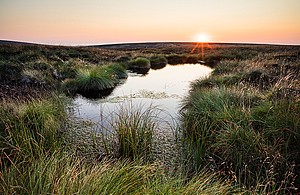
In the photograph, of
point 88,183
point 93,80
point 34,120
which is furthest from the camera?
point 93,80

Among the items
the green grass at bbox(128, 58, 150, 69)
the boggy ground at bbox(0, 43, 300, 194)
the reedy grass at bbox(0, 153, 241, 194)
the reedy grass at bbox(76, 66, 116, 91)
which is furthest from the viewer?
the green grass at bbox(128, 58, 150, 69)

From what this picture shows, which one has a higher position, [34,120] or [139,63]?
[139,63]

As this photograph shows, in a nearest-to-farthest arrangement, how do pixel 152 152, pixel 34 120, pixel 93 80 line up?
pixel 152 152
pixel 34 120
pixel 93 80

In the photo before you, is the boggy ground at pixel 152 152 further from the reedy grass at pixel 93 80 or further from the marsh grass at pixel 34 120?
the reedy grass at pixel 93 80

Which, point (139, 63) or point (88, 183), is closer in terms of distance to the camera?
point (88, 183)

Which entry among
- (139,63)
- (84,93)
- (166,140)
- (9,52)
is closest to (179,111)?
(166,140)

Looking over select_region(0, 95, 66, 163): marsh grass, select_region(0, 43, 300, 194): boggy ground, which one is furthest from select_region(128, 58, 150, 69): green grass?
select_region(0, 95, 66, 163): marsh grass

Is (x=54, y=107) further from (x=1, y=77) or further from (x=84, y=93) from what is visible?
(x=1, y=77)

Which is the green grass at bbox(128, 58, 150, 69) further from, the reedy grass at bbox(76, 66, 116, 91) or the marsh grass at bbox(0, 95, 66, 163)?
the marsh grass at bbox(0, 95, 66, 163)

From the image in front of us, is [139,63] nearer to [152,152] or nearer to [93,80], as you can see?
[93,80]

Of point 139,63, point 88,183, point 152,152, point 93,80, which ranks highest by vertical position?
point 139,63

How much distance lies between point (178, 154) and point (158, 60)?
19.2m

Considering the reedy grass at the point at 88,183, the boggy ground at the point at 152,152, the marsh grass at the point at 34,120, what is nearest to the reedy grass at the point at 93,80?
the boggy ground at the point at 152,152

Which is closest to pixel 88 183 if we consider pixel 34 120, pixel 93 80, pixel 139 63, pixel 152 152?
pixel 152 152
